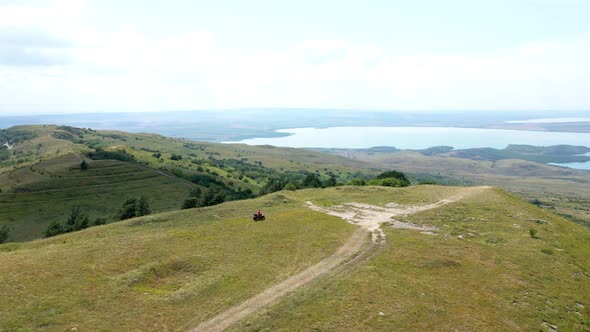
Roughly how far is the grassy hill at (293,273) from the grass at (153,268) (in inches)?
→ 4.4

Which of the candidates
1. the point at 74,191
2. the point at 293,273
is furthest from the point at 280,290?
the point at 74,191

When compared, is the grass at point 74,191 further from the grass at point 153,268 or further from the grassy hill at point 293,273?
the grassy hill at point 293,273

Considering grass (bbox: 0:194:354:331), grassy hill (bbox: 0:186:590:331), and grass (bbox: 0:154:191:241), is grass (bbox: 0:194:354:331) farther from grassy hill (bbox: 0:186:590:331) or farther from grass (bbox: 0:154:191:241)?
grass (bbox: 0:154:191:241)

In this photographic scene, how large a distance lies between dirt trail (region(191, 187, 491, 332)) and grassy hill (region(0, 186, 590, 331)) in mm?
900

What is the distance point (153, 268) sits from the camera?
29.9m

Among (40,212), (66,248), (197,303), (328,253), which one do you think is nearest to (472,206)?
(328,253)

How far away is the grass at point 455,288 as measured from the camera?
22.4m

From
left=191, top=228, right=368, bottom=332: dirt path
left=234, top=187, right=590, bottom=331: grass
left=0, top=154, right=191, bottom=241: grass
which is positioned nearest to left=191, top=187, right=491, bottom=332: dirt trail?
left=191, top=228, right=368, bottom=332: dirt path

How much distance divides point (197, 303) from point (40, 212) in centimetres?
10057

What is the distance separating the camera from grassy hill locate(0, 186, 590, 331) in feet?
74.2

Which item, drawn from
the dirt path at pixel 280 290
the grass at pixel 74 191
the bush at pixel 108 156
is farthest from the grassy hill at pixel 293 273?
the bush at pixel 108 156

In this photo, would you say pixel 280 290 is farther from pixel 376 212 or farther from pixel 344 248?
pixel 376 212

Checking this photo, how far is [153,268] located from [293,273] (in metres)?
12.4

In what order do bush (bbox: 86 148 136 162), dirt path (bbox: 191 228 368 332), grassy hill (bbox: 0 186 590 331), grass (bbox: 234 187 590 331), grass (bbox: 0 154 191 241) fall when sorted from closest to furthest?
dirt path (bbox: 191 228 368 332), grass (bbox: 234 187 590 331), grassy hill (bbox: 0 186 590 331), grass (bbox: 0 154 191 241), bush (bbox: 86 148 136 162)
